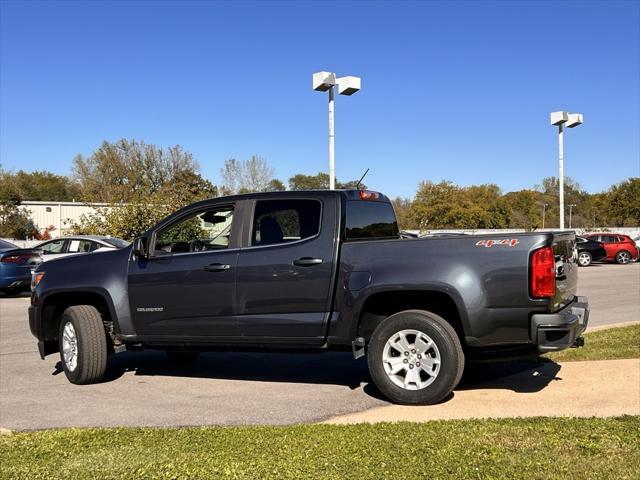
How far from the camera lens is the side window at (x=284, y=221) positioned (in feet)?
20.8

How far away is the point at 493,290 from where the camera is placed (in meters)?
5.44

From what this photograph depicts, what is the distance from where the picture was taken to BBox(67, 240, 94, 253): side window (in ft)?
55.2

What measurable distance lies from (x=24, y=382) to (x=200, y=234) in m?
2.56

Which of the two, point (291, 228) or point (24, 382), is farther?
point (24, 382)

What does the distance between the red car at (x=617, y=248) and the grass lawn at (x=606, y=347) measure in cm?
2512

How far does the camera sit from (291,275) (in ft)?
20.1

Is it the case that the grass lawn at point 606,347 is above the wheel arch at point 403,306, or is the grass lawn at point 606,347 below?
below

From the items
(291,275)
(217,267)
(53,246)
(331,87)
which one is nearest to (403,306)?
(291,275)

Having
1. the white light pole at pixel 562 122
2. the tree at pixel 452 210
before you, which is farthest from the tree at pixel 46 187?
the white light pole at pixel 562 122

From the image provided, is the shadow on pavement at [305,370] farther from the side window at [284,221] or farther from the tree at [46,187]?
the tree at [46,187]

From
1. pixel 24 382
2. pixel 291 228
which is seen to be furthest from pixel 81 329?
pixel 291 228

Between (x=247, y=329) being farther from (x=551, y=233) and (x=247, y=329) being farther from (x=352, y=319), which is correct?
(x=551, y=233)

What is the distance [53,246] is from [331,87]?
28.7 ft

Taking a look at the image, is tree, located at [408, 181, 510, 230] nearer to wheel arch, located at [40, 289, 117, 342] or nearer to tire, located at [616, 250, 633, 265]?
tire, located at [616, 250, 633, 265]
